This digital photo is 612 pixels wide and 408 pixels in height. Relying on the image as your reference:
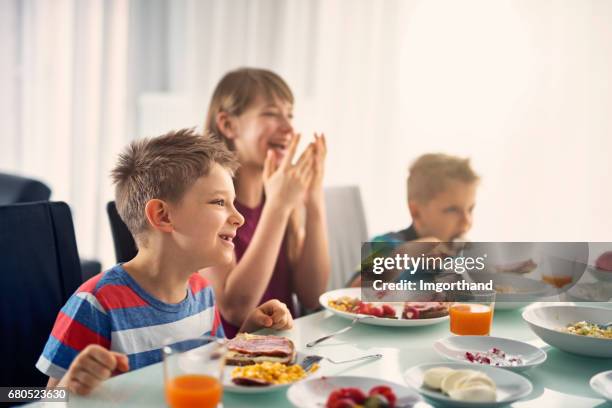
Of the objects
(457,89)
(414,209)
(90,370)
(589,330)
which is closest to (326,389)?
(90,370)

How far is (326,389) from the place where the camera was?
92 cm

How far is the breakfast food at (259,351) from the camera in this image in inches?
40.8

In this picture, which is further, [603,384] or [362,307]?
[362,307]

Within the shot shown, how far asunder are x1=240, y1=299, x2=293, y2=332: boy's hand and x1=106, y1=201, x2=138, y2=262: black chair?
1.05ft

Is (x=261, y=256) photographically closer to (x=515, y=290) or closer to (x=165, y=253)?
(x=165, y=253)

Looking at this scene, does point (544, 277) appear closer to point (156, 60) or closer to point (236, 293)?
point (236, 293)

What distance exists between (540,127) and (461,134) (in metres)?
0.32

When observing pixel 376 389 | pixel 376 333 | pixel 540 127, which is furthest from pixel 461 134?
pixel 376 389

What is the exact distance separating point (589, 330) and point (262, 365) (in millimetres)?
602

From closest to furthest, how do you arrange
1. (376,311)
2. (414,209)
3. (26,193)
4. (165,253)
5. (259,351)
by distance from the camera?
(259,351)
(165,253)
(376,311)
(414,209)
(26,193)

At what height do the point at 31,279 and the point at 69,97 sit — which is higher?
the point at 69,97

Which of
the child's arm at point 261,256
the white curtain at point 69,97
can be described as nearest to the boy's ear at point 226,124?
the child's arm at point 261,256

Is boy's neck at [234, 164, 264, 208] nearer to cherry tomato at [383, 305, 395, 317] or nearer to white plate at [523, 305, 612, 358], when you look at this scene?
cherry tomato at [383, 305, 395, 317]

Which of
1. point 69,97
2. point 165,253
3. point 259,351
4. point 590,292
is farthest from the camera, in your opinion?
point 69,97
